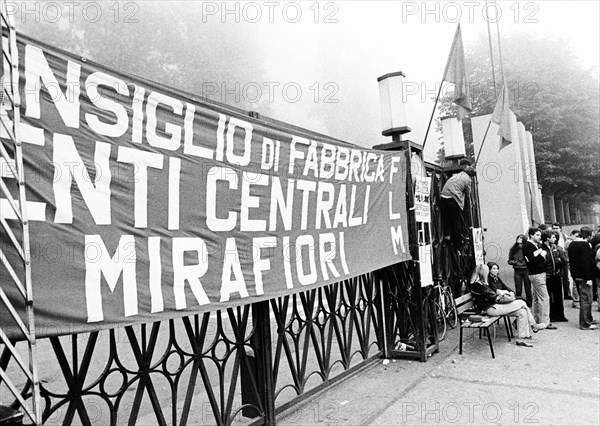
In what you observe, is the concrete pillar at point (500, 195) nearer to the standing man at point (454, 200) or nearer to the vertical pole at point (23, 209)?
the standing man at point (454, 200)

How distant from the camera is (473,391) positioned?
4.98 m

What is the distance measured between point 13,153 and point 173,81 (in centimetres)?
3274

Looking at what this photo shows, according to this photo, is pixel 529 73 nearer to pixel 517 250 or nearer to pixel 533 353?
pixel 517 250

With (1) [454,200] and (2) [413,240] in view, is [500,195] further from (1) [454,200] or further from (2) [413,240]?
(2) [413,240]

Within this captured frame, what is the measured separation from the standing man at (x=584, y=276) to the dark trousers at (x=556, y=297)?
24.2 inches

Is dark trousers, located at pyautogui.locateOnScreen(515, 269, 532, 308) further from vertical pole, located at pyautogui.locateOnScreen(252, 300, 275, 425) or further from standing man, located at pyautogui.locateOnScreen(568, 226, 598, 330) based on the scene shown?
vertical pole, located at pyautogui.locateOnScreen(252, 300, 275, 425)

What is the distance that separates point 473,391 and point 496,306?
2580 mm

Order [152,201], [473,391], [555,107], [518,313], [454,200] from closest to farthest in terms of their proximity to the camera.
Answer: [152,201], [473,391], [518,313], [454,200], [555,107]

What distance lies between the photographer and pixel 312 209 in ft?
14.7

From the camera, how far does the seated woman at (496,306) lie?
7004 mm

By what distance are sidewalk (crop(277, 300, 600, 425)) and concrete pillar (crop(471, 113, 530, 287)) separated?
298 inches

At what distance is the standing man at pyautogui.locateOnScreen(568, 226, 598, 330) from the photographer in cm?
774

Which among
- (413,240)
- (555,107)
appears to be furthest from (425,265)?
(555,107)

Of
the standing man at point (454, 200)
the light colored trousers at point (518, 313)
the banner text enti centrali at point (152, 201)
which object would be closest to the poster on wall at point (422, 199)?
the standing man at point (454, 200)
